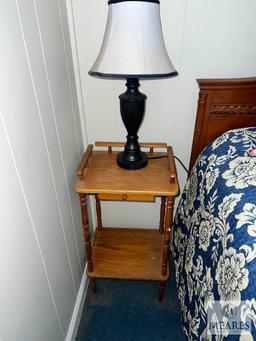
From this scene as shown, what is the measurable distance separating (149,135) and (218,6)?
57 cm

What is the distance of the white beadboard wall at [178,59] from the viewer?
95cm

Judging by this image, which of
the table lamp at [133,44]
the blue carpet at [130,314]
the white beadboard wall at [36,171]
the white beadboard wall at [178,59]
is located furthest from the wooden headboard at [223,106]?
the blue carpet at [130,314]

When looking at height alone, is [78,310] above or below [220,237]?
below

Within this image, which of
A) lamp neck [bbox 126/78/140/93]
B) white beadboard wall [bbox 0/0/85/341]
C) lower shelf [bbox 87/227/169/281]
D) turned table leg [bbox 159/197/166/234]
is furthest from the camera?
turned table leg [bbox 159/197/166/234]

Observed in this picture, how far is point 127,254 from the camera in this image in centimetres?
124

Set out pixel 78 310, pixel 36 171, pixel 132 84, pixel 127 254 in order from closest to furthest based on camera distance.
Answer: pixel 36 171 → pixel 132 84 → pixel 78 310 → pixel 127 254

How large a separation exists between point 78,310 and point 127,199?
0.60 meters

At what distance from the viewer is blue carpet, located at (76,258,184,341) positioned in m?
1.10

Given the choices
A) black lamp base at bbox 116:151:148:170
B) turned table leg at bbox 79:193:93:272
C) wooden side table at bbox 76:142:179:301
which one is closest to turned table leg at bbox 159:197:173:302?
wooden side table at bbox 76:142:179:301

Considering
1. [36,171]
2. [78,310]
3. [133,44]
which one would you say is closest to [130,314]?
[78,310]

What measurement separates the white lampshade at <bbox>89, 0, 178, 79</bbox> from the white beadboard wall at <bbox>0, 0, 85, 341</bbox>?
202 millimetres

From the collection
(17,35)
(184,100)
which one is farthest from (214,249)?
(17,35)

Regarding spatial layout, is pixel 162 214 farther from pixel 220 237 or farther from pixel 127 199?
pixel 220 237

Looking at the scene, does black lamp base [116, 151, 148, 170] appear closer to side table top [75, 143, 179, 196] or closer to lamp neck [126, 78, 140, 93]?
side table top [75, 143, 179, 196]
